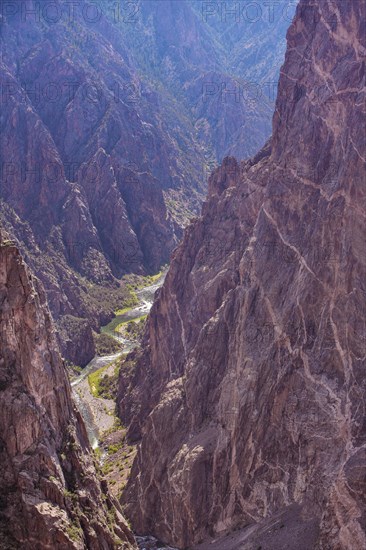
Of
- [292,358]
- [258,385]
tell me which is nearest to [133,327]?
[258,385]

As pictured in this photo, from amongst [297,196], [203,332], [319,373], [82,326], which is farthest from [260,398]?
[82,326]

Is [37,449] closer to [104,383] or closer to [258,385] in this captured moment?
[258,385]

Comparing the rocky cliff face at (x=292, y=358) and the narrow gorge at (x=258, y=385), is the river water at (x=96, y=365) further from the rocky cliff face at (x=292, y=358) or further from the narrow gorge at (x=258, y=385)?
the rocky cliff face at (x=292, y=358)

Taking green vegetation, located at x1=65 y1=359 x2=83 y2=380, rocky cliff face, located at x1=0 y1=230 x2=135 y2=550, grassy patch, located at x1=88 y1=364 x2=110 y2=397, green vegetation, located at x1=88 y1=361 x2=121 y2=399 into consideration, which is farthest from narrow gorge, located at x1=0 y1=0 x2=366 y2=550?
green vegetation, located at x1=65 y1=359 x2=83 y2=380

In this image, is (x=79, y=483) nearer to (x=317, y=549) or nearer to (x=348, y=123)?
(x=317, y=549)

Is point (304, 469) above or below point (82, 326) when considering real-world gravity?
below

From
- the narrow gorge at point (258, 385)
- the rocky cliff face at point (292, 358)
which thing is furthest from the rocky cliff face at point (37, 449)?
the rocky cliff face at point (292, 358)
